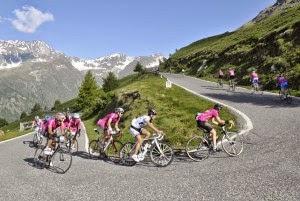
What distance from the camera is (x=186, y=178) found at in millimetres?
20141

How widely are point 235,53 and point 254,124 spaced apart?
52.2 m

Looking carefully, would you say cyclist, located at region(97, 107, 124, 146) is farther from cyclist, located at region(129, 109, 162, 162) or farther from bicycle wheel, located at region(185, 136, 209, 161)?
bicycle wheel, located at region(185, 136, 209, 161)

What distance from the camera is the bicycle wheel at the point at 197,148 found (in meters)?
23.9

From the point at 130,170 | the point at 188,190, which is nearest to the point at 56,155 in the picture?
the point at 130,170

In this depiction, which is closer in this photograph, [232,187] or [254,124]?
[232,187]

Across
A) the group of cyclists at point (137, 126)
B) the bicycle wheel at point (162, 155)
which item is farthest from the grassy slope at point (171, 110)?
the bicycle wheel at point (162, 155)

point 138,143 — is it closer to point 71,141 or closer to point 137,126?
point 137,126

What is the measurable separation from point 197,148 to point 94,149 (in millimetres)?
7742

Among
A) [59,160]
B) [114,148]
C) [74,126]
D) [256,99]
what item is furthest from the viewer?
[256,99]

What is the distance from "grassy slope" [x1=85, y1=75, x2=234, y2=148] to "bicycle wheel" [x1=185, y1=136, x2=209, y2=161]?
567cm

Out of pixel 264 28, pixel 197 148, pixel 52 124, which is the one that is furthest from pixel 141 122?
pixel 264 28

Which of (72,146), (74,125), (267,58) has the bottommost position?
(72,146)

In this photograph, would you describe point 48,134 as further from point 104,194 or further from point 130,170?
point 104,194

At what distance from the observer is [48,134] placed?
84.1 feet
